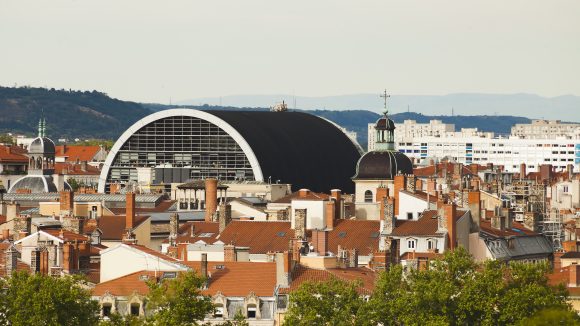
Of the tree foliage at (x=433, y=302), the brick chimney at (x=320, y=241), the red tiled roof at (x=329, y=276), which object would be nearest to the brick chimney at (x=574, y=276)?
the red tiled roof at (x=329, y=276)

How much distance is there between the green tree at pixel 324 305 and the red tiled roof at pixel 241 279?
6.56m

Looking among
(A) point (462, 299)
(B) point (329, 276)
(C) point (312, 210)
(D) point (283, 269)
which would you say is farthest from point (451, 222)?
(A) point (462, 299)

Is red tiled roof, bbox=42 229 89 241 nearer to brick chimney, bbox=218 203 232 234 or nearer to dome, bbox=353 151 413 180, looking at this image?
brick chimney, bbox=218 203 232 234

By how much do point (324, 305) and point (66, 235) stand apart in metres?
29.8

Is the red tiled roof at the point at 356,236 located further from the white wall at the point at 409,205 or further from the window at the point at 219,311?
the window at the point at 219,311

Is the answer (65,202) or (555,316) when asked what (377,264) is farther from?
(65,202)

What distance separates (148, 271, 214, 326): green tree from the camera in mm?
90062

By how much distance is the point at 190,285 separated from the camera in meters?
91.3

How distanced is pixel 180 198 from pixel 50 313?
8394cm

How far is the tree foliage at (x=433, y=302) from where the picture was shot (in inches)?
3637

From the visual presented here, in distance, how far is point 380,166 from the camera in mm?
168750

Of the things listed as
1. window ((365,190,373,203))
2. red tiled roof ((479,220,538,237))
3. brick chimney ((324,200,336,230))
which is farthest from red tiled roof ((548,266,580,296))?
window ((365,190,373,203))

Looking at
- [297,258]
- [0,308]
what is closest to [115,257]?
[297,258]

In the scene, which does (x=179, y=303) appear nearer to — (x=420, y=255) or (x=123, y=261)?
(x=123, y=261)
